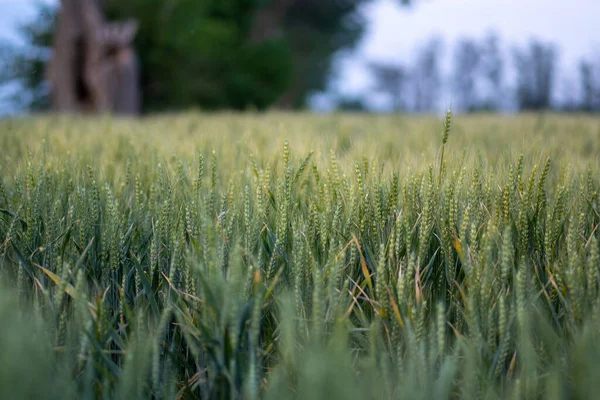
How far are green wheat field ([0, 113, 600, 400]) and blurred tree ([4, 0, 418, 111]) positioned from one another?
8.13 metres

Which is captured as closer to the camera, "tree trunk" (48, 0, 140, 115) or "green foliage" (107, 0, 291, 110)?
"tree trunk" (48, 0, 140, 115)

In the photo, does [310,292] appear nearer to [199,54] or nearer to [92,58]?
[92,58]

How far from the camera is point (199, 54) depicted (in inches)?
451

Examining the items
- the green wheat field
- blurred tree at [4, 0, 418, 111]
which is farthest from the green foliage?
the green wheat field

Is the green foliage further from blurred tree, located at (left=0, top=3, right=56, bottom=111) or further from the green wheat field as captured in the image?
the green wheat field

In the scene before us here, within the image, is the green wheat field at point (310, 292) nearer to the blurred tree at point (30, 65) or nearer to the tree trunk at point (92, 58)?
the tree trunk at point (92, 58)

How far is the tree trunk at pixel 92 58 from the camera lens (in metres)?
8.59

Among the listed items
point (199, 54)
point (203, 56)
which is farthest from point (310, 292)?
point (203, 56)

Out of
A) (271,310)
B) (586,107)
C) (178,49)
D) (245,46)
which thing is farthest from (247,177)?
(245,46)

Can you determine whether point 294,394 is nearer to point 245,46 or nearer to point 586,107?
point 586,107

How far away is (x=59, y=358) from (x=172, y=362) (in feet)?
0.62

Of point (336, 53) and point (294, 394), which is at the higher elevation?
point (336, 53)

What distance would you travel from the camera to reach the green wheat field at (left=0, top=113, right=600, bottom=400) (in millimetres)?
790

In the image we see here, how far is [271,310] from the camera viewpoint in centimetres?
103
